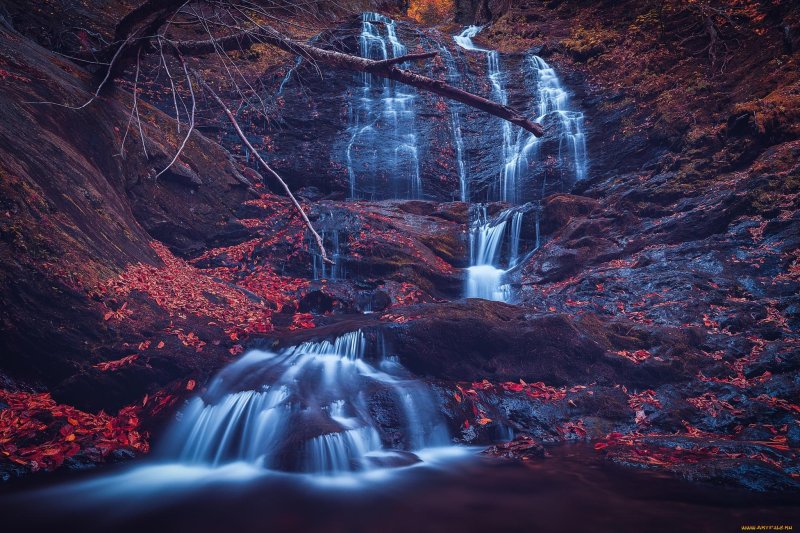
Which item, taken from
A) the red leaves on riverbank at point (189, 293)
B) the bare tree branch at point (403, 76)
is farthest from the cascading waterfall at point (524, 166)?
the bare tree branch at point (403, 76)

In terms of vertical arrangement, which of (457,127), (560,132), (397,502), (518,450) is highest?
(457,127)

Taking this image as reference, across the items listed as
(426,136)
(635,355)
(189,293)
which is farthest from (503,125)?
(189,293)

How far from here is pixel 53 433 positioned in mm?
4133

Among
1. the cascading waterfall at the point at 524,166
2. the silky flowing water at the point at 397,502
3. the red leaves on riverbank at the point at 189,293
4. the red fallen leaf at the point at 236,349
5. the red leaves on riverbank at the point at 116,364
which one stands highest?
the cascading waterfall at the point at 524,166

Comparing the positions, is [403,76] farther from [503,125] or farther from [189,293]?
[503,125]

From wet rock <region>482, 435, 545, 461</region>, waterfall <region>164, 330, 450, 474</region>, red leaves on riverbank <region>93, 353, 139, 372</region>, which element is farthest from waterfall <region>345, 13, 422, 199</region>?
wet rock <region>482, 435, 545, 461</region>

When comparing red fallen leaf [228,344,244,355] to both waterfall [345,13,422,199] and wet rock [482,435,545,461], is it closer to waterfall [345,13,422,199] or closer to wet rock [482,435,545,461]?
wet rock [482,435,545,461]

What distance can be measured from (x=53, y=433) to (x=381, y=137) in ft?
46.8

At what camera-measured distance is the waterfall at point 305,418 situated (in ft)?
14.8

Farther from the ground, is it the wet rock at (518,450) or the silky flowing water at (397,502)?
the wet rock at (518,450)

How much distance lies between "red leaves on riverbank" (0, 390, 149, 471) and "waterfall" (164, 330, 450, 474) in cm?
53

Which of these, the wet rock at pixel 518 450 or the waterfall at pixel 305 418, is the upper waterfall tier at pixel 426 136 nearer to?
the waterfall at pixel 305 418

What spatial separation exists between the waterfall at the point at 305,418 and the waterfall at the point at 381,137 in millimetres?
9933

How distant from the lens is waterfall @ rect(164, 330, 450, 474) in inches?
177
